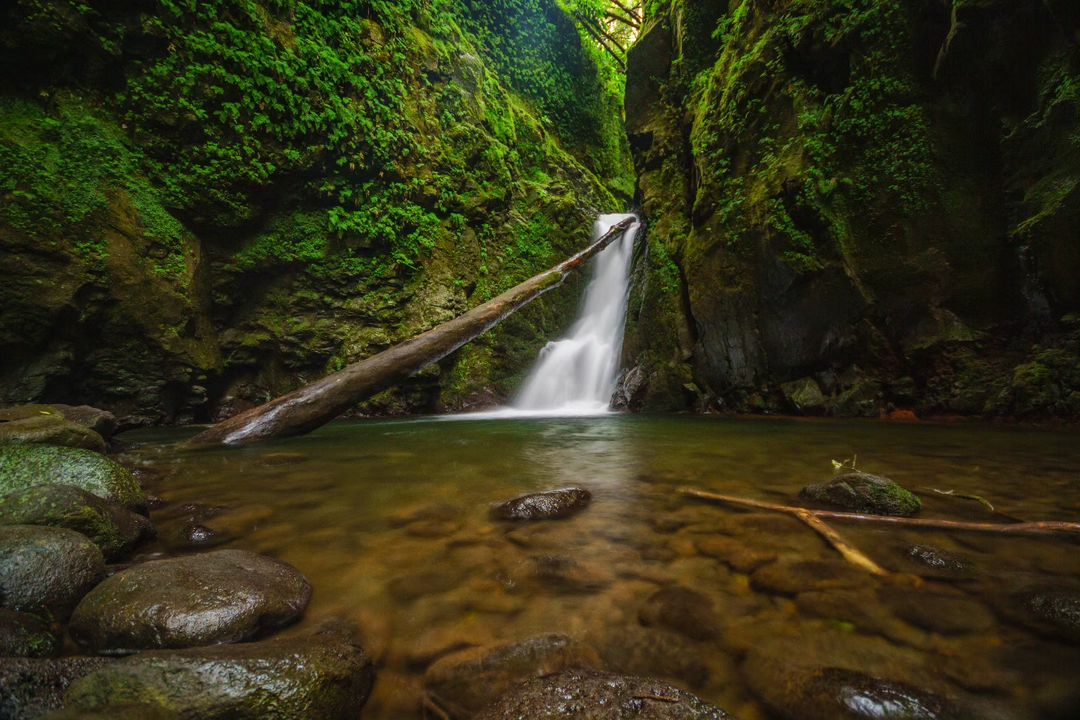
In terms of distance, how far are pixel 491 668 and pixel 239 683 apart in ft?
2.24

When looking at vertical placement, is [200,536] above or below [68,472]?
below

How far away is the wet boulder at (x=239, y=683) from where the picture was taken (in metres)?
1.00

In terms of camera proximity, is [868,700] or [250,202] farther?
[250,202]

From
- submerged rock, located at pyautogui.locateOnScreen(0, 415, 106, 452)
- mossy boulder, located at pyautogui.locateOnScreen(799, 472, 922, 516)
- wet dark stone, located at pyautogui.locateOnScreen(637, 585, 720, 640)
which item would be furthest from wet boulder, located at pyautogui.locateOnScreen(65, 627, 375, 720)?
submerged rock, located at pyautogui.locateOnScreen(0, 415, 106, 452)

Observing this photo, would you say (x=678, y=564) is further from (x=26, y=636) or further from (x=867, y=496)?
(x=26, y=636)

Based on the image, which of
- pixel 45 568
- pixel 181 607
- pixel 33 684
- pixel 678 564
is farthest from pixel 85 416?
pixel 678 564

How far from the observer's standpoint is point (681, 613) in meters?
1.56

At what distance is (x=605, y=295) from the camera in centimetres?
1177

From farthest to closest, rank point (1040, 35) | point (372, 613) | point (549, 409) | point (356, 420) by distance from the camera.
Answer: point (549, 409), point (356, 420), point (1040, 35), point (372, 613)

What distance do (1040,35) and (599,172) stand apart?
1301 centimetres

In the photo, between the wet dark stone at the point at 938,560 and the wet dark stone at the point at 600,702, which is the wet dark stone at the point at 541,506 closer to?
the wet dark stone at the point at 600,702

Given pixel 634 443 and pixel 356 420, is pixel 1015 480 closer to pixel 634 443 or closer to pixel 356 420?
pixel 634 443

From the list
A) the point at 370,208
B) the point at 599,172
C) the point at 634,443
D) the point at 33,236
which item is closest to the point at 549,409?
the point at 634,443

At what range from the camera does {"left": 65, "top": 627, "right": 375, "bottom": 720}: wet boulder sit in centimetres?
100
